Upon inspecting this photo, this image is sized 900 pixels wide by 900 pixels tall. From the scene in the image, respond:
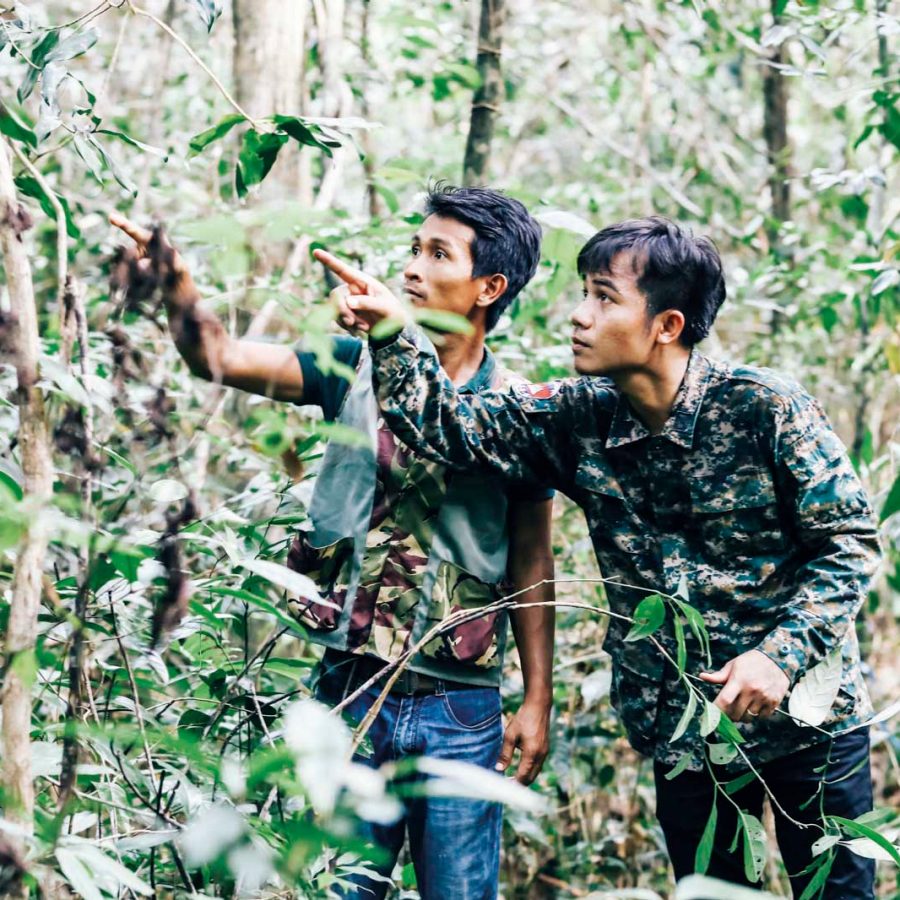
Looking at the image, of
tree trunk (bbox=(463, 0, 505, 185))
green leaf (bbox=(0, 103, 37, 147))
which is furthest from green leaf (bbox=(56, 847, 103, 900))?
tree trunk (bbox=(463, 0, 505, 185))

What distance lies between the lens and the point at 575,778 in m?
3.29

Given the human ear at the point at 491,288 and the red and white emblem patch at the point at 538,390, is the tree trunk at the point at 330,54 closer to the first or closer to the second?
the human ear at the point at 491,288

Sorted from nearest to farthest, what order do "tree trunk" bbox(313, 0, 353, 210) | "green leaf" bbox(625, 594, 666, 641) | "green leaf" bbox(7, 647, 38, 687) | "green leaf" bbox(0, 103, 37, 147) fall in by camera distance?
"green leaf" bbox(7, 647, 38, 687) → "green leaf" bbox(0, 103, 37, 147) → "green leaf" bbox(625, 594, 666, 641) → "tree trunk" bbox(313, 0, 353, 210)

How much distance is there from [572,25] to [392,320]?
5763 millimetres

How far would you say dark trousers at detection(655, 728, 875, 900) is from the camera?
2.20 metres

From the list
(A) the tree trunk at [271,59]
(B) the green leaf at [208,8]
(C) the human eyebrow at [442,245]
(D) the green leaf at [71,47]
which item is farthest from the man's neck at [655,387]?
(A) the tree trunk at [271,59]

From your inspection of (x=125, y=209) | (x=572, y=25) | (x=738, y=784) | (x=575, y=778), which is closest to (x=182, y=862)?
(x=738, y=784)

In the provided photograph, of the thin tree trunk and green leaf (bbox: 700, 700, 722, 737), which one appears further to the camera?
the thin tree trunk

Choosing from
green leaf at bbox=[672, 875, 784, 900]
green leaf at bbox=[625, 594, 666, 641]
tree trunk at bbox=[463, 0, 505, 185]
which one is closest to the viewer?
green leaf at bbox=[672, 875, 784, 900]

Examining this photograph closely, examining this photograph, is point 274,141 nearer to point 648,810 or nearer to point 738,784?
point 738,784

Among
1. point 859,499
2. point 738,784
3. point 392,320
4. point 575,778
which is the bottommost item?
point 575,778

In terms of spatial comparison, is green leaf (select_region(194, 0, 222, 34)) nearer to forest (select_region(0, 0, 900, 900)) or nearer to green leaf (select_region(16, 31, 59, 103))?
forest (select_region(0, 0, 900, 900))

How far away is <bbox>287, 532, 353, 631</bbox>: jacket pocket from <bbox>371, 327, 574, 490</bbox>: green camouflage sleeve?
240mm

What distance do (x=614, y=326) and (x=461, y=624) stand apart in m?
0.60
